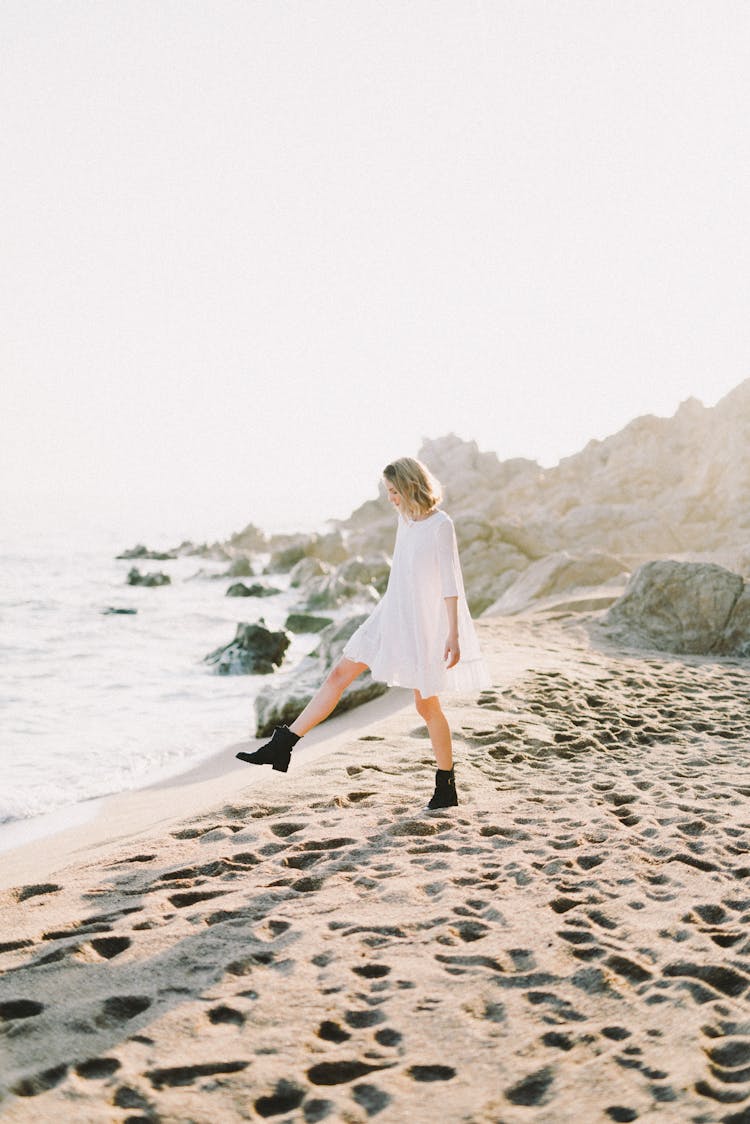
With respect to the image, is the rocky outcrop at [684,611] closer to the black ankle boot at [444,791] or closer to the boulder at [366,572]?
the black ankle boot at [444,791]

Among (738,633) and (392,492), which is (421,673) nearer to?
(392,492)

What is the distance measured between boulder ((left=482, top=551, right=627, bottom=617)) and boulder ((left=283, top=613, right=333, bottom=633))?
6276mm

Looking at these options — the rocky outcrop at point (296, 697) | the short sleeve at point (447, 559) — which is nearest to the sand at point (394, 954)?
the short sleeve at point (447, 559)

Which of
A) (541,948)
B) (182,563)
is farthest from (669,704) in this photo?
(182,563)

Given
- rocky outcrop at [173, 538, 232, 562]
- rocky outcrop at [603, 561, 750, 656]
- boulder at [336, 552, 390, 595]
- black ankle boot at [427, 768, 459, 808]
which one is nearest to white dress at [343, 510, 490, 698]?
black ankle boot at [427, 768, 459, 808]

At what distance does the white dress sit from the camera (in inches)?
187

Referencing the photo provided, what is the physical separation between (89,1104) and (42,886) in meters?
1.93

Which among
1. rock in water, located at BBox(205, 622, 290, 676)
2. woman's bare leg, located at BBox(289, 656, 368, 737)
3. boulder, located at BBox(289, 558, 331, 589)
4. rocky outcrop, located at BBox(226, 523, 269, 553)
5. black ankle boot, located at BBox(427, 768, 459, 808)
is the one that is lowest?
black ankle boot, located at BBox(427, 768, 459, 808)

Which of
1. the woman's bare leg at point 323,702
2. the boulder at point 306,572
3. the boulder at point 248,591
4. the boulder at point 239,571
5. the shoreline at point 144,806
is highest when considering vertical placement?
the boulder at point 239,571

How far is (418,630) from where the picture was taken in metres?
4.80

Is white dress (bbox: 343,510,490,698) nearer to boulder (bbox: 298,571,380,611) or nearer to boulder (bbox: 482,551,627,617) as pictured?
boulder (bbox: 482,551,627,617)

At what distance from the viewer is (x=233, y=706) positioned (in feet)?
→ 40.3

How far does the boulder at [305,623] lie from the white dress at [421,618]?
17.9m

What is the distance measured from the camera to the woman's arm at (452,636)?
4.67 m
